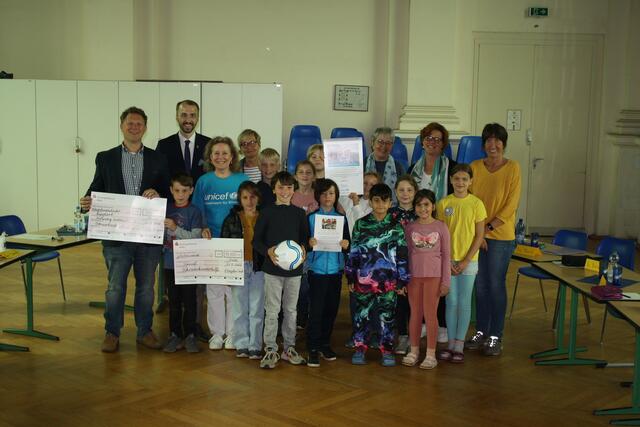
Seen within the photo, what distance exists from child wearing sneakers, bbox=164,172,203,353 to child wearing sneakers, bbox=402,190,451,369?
162 centimetres

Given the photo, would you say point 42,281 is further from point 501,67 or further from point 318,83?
point 501,67

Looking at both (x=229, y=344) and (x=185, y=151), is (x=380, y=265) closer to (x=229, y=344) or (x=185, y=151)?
(x=229, y=344)

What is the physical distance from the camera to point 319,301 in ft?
19.3

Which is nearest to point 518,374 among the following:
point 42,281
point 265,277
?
point 265,277

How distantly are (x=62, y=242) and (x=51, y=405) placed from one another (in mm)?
2088

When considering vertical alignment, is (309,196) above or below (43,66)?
below

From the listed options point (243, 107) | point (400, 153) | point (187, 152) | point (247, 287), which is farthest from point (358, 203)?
point (243, 107)

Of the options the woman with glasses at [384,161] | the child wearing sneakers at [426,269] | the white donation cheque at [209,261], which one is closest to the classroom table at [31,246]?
the white donation cheque at [209,261]

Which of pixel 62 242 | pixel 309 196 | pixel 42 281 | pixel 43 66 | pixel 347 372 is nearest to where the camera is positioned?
pixel 347 372

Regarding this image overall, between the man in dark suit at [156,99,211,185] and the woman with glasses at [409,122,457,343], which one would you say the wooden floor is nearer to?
the woman with glasses at [409,122,457,343]

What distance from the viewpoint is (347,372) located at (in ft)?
18.7

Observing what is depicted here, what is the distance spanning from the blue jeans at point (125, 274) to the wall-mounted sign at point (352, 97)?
274 inches

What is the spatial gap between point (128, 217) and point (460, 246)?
2.48 meters

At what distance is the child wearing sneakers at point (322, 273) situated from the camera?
5.84 meters
